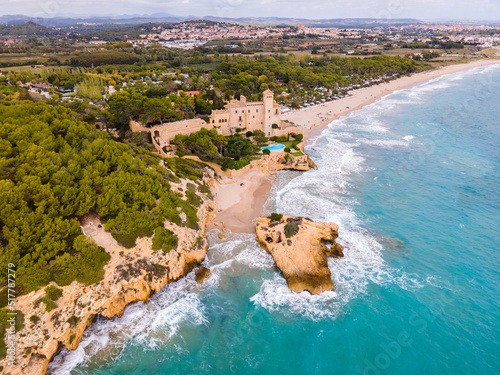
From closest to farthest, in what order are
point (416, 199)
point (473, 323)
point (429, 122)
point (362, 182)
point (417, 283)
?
point (473, 323), point (417, 283), point (416, 199), point (362, 182), point (429, 122)

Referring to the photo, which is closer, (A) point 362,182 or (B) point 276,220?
(B) point 276,220

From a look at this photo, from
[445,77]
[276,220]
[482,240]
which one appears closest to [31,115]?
[276,220]

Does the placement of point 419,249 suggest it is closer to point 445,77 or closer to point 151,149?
point 151,149

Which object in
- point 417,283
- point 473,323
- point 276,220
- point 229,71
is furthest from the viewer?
point 229,71

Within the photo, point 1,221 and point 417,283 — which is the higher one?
point 1,221

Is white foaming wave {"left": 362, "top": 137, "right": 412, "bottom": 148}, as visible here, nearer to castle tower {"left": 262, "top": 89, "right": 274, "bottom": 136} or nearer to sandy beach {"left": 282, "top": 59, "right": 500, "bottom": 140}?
sandy beach {"left": 282, "top": 59, "right": 500, "bottom": 140}

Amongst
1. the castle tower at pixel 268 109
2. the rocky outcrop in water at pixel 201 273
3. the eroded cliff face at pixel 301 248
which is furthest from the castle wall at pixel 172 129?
the rocky outcrop in water at pixel 201 273

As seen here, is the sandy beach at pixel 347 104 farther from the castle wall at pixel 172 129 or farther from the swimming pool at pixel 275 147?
the castle wall at pixel 172 129
